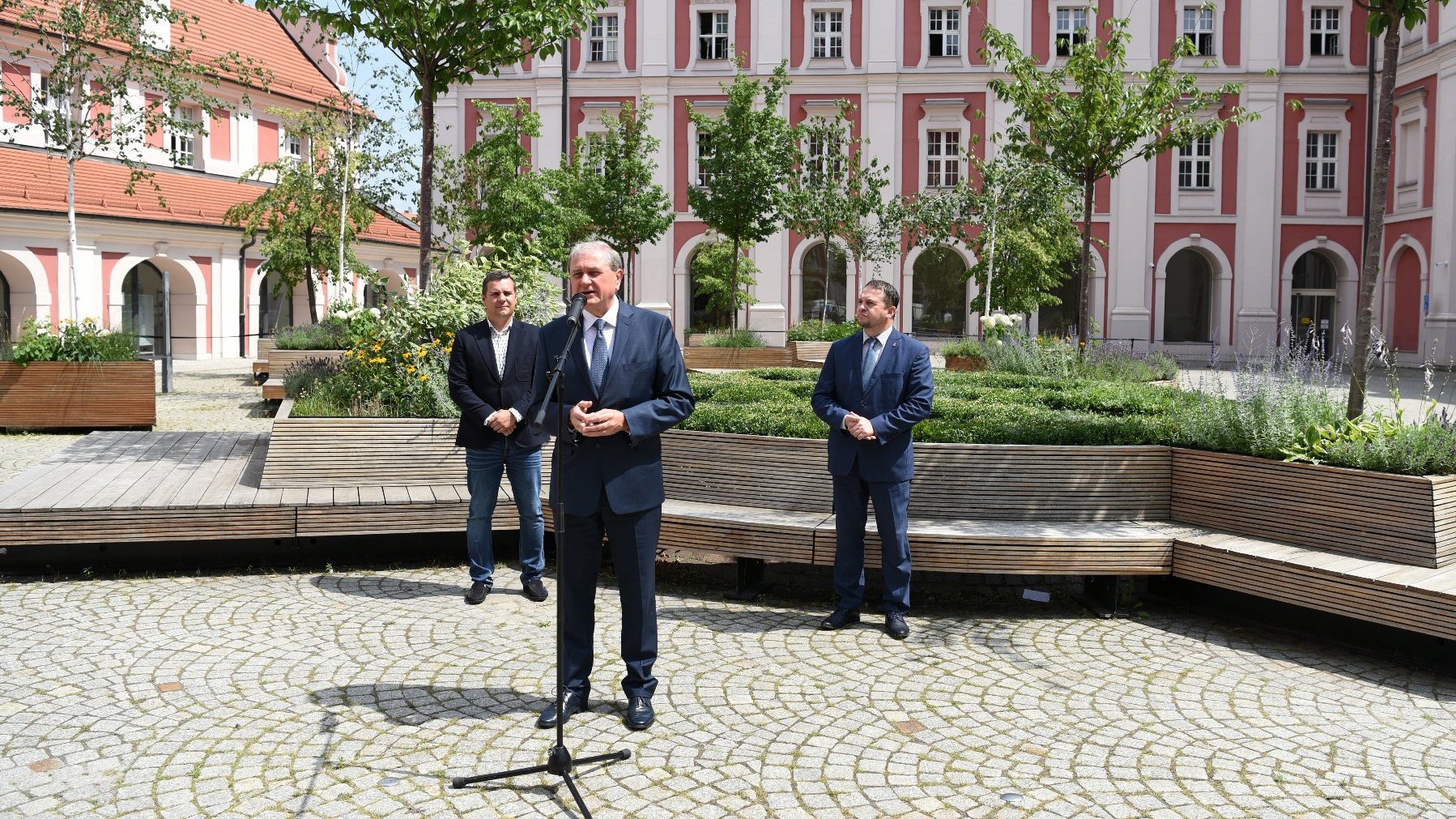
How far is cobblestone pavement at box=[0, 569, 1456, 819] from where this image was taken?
3984 mm

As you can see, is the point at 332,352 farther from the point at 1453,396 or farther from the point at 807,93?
the point at 807,93

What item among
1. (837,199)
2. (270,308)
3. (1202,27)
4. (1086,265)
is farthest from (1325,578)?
(270,308)

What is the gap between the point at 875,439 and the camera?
6.09 meters

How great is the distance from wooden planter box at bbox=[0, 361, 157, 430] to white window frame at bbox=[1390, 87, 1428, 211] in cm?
3380

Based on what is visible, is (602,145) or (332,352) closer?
(332,352)

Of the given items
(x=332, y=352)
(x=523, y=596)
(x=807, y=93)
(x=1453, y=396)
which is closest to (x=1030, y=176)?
(x=807, y=93)

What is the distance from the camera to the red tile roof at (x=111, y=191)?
29953 millimetres

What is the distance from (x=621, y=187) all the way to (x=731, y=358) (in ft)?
28.8

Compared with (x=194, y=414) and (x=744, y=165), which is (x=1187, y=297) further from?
(x=194, y=414)

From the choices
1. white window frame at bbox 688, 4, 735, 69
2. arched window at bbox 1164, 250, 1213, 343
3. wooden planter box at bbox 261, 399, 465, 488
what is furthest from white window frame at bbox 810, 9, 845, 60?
wooden planter box at bbox 261, 399, 465, 488

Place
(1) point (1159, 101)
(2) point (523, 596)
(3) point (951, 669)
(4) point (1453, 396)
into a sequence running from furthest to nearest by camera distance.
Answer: (4) point (1453, 396) → (1) point (1159, 101) → (2) point (523, 596) → (3) point (951, 669)

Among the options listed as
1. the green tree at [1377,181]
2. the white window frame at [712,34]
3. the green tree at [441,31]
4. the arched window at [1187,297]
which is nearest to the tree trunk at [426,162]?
the green tree at [441,31]

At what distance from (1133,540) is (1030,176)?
2628 centimetres

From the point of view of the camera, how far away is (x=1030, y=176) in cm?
3097
